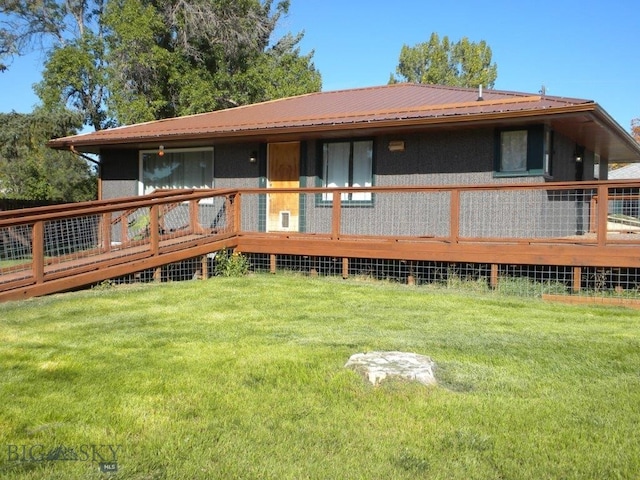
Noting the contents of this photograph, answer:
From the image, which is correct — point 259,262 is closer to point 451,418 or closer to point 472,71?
point 451,418

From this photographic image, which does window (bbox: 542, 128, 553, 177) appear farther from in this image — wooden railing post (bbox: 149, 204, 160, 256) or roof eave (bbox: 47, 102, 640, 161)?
wooden railing post (bbox: 149, 204, 160, 256)

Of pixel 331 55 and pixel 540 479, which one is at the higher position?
pixel 331 55

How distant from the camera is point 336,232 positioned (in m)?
8.95

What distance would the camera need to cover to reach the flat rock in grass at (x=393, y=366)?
143 inches

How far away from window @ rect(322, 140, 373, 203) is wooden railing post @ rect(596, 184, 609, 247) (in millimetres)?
4308

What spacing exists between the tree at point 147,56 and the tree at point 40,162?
1.10 metres

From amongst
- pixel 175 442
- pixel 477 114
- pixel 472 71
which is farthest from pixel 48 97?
pixel 472 71

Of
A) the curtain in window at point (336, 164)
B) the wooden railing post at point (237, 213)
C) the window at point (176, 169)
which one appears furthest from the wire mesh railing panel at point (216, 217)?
the curtain in window at point (336, 164)

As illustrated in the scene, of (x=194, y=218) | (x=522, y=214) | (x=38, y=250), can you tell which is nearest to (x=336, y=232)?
(x=194, y=218)

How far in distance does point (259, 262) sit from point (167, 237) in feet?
5.49

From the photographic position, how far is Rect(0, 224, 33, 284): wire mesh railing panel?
6.83 m

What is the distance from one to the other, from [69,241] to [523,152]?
7010 millimetres

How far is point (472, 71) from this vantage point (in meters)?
41.9

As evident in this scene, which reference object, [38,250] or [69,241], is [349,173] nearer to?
[69,241]
